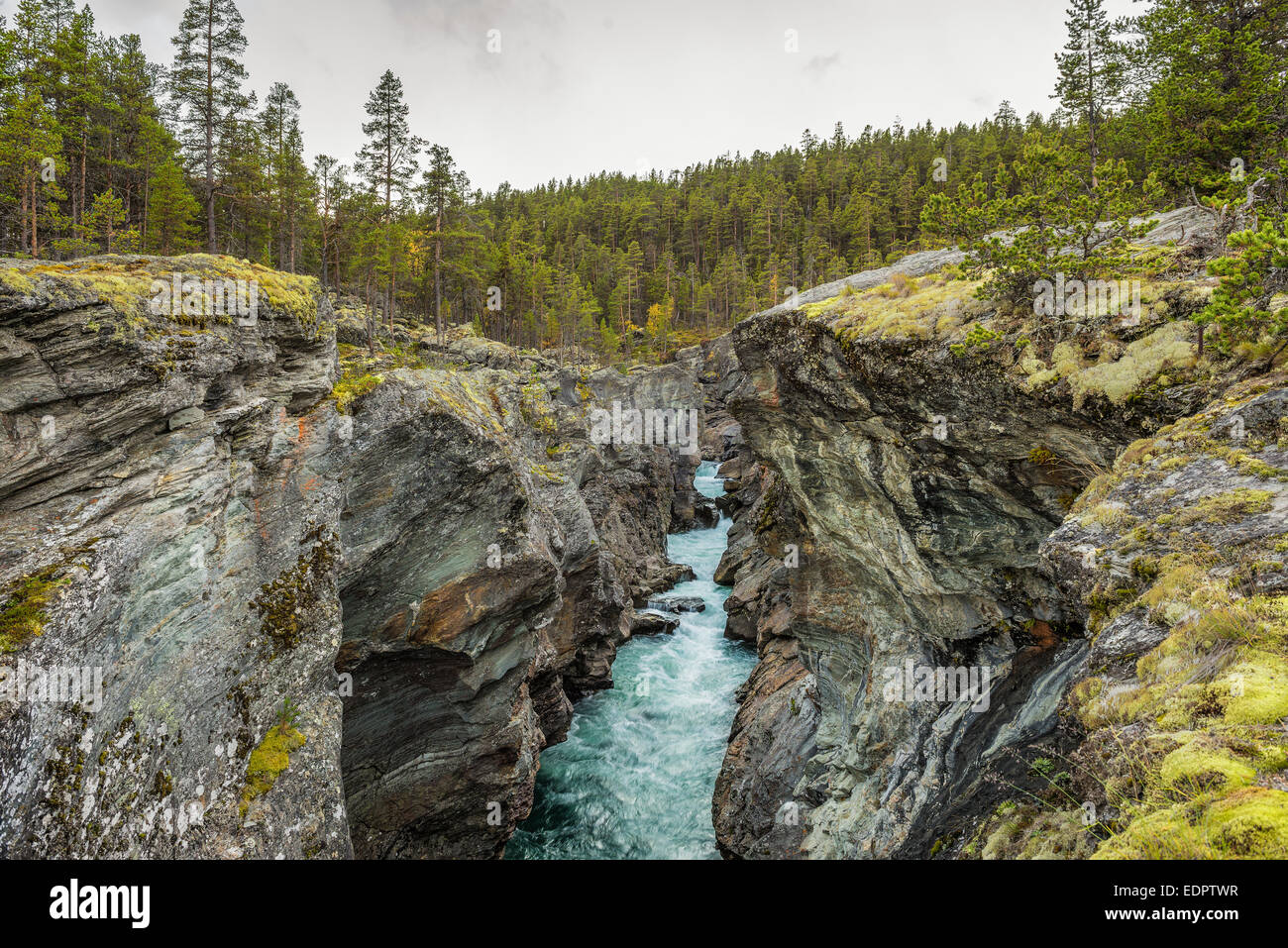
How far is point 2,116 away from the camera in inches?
943

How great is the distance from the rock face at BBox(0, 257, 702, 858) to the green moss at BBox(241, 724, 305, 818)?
0.13 ft

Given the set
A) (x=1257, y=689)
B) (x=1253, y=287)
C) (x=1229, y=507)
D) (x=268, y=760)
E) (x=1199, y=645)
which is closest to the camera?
(x=1257, y=689)

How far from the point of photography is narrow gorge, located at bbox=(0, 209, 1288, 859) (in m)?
6.20

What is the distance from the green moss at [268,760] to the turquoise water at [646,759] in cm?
1137

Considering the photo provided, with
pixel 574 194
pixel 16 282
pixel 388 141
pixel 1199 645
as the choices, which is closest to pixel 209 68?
pixel 388 141

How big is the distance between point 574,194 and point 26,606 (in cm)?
13603

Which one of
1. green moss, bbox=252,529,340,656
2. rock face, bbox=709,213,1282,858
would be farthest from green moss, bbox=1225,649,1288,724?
→ green moss, bbox=252,529,340,656

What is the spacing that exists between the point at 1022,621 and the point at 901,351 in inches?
273

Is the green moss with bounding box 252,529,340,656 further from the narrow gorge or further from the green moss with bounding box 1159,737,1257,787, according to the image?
the green moss with bounding box 1159,737,1257,787

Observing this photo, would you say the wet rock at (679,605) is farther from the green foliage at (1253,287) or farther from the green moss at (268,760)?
the green foliage at (1253,287)

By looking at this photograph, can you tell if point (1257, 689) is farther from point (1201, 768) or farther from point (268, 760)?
point (268, 760)

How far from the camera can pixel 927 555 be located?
14.7m

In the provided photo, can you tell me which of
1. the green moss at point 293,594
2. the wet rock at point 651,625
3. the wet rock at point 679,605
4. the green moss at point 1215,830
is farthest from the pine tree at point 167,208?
the green moss at point 1215,830

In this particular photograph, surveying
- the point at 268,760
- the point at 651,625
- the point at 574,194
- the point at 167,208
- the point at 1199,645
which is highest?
the point at 574,194
